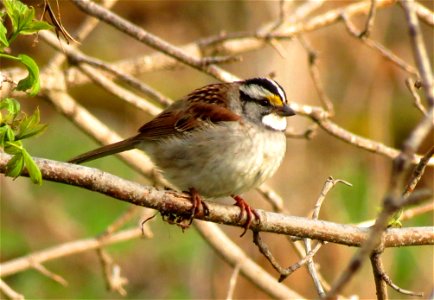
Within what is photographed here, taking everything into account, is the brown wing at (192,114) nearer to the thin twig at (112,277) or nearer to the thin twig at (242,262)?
the thin twig at (242,262)

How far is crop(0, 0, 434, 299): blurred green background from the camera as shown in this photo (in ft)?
20.8

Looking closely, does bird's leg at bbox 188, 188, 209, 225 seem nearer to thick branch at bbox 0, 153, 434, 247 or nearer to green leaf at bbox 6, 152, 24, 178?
thick branch at bbox 0, 153, 434, 247

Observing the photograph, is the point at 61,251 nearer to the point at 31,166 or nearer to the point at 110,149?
the point at 110,149

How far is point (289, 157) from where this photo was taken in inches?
274

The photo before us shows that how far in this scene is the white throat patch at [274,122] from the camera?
393 centimetres

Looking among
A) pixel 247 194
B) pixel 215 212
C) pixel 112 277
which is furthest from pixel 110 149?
pixel 247 194

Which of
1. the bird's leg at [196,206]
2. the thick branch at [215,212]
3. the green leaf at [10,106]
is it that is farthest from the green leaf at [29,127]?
the bird's leg at [196,206]

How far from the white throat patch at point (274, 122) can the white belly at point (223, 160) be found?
0.13ft

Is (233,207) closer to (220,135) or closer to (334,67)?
(220,135)

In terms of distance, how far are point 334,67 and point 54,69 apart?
405cm

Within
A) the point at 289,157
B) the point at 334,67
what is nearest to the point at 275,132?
the point at 289,157

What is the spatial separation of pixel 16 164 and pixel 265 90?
181 centimetres

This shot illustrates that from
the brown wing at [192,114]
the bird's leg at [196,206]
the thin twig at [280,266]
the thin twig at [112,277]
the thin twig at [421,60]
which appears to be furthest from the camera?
the thin twig at [112,277]

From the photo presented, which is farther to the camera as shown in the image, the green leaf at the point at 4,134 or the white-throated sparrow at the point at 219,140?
the white-throated sparrow at the point at 219,140
